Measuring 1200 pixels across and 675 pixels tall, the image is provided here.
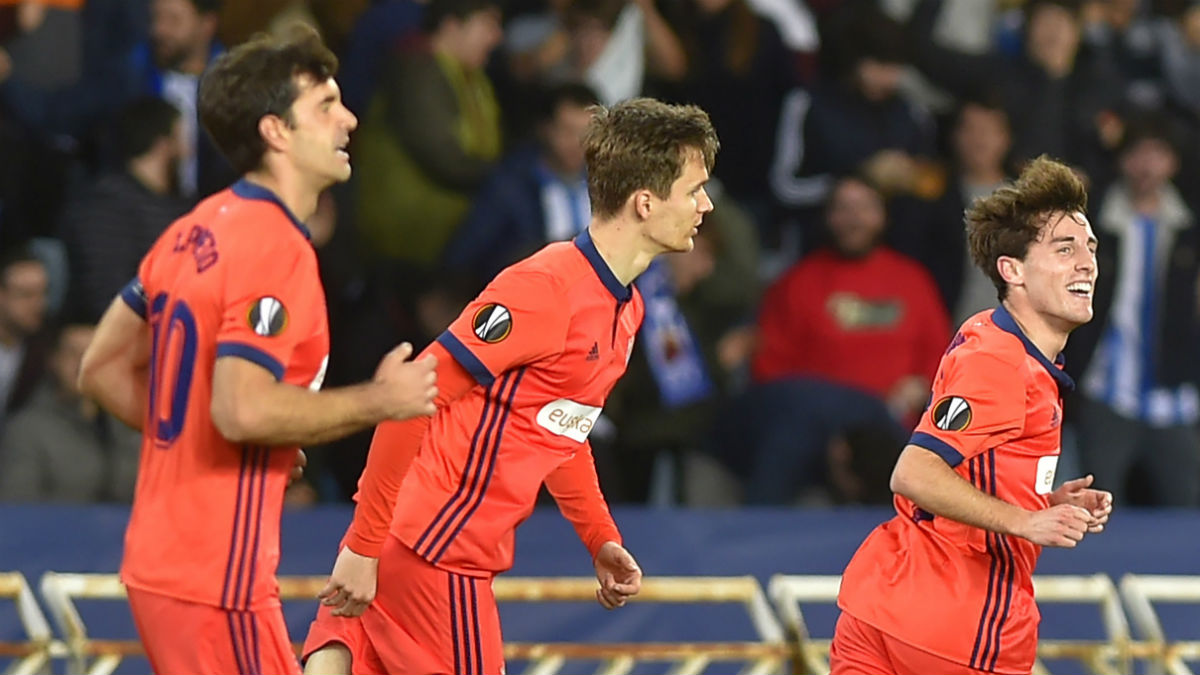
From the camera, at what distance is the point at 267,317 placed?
3.78 metres

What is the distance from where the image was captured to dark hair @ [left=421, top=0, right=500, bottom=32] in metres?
8.41

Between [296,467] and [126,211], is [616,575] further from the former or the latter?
[126,211]

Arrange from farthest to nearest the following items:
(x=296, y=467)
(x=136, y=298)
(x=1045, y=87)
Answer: (x=1045, y=87)
(x=296, y=467)
(x=136, y=298)

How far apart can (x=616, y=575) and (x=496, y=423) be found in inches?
24.4

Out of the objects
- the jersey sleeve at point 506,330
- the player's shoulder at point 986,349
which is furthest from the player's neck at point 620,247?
the player's shoulder at point 986,349

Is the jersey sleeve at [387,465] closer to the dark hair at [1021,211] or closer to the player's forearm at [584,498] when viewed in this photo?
the player's forearm at [584,498]

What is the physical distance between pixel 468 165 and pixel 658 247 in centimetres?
369

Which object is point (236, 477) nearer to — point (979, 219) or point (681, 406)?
point (979, 219)

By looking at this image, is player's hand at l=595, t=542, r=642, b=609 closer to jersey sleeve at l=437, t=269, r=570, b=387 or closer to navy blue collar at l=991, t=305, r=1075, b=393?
jersey sleeve at l=437, t=269, r=570, b=387

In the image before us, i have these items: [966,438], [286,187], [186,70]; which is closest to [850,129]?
[186,70]

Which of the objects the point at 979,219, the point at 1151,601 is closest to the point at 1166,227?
the point at 1151,601

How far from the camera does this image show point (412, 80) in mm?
8305

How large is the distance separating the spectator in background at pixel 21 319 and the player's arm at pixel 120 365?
3.93 metres

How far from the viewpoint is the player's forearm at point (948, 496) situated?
174 inches
